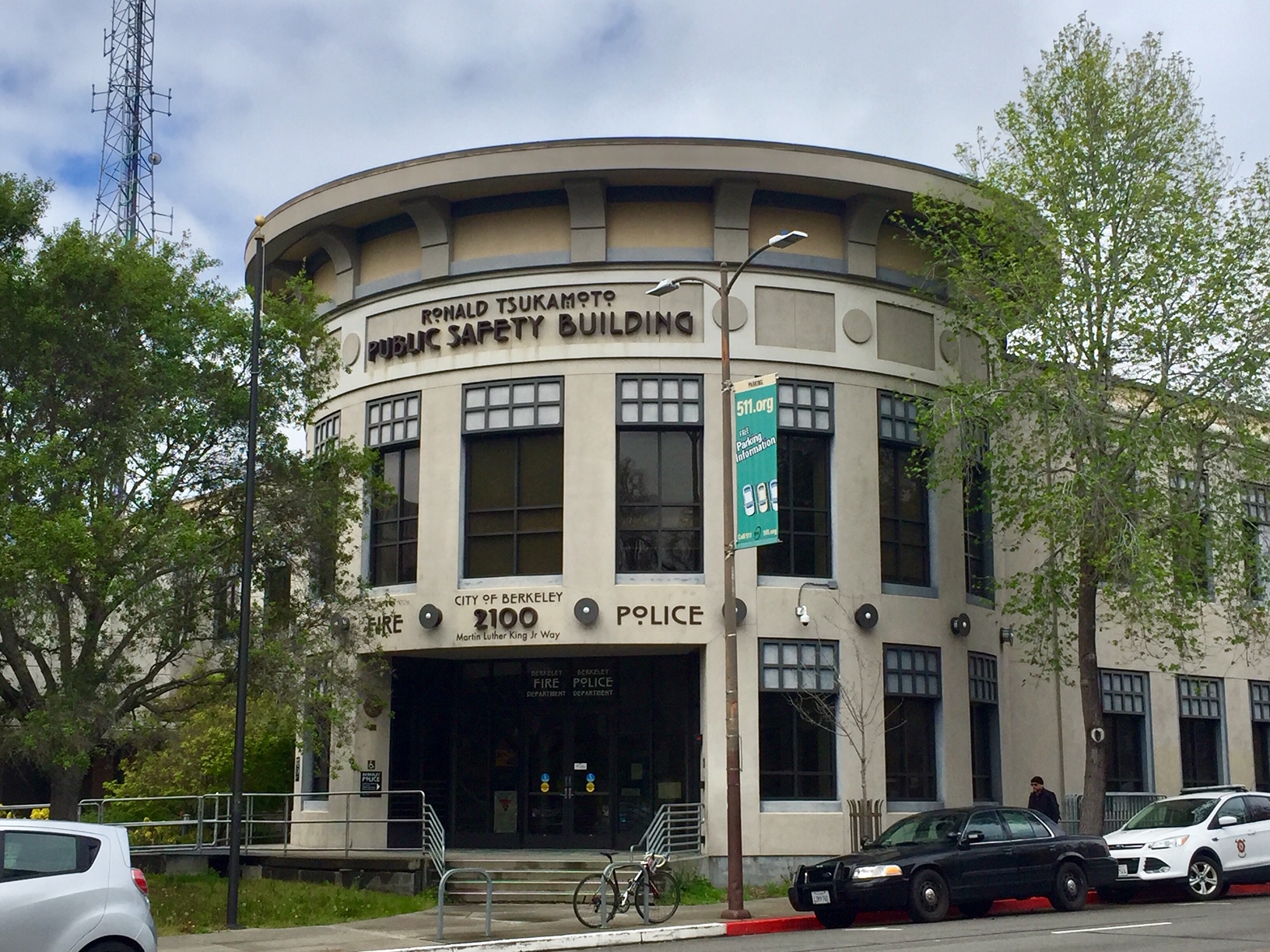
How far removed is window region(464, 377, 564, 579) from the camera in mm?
26484

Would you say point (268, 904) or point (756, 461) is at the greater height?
point (756, 461)

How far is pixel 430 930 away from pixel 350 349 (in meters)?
12.8

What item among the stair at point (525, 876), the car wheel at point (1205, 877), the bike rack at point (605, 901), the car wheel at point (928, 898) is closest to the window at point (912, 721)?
the stair at point (525, 876)

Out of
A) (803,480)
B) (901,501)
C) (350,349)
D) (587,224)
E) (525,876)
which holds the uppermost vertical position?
(587,224)

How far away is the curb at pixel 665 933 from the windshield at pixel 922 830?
1.02 metres

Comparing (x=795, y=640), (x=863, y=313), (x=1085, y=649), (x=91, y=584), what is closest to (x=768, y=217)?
(x=863, y=313)

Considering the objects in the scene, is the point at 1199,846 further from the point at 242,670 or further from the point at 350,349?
the point at 350,349

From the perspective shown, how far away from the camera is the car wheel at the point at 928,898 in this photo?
19.0m

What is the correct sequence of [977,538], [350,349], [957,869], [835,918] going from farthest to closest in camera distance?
[977,538]
[350,349]
[835,918]
[957,869]

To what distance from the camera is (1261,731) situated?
37094mm

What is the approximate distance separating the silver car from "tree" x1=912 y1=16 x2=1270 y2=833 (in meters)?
15.5

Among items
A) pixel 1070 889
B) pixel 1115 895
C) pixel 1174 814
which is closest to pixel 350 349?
pixel 1070 889

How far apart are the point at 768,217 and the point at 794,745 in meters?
9.60

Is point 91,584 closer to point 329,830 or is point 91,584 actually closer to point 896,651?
point 329,830
